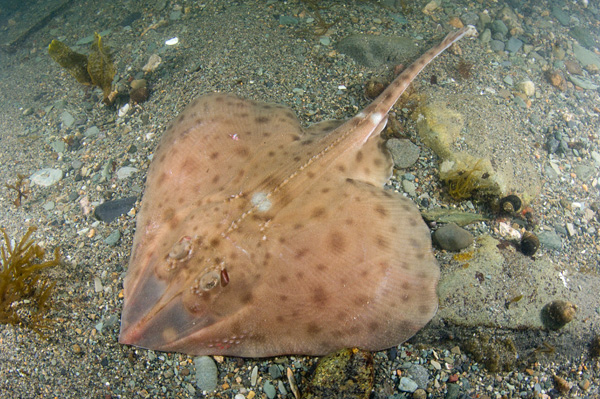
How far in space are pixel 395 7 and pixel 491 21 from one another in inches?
75.2

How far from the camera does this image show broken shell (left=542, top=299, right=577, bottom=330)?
11.0 ft

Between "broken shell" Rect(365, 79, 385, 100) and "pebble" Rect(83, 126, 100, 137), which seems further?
"pebble" Rect(83, 126, 100, 137)

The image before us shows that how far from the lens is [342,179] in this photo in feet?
11.8

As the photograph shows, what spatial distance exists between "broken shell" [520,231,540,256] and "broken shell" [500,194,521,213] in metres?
0.37

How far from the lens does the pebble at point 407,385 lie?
10.1 feet

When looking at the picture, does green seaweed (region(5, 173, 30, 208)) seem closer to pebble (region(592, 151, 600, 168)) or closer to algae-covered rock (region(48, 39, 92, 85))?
algae-covered rock (region(48, 39, 92, 85))

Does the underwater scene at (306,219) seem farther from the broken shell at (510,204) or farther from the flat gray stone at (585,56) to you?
the flat gray stone at (585,56)

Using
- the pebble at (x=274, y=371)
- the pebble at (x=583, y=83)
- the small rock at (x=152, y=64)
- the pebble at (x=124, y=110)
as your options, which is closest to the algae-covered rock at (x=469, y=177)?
the pebble at (x=274, y=371)

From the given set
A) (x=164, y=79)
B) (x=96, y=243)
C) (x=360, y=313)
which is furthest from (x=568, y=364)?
(x=164, y=79)

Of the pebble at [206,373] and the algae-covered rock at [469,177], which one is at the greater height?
the algae-covered rock at [469,177]

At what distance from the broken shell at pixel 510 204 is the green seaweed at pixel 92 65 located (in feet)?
19.5

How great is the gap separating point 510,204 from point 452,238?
3.35ft

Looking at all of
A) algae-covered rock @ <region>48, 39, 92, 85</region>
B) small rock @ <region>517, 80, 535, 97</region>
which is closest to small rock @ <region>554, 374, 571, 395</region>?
small rock @ <region>517, 80, 535, 97</region>

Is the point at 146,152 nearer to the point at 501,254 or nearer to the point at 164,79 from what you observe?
the point at 164,79
